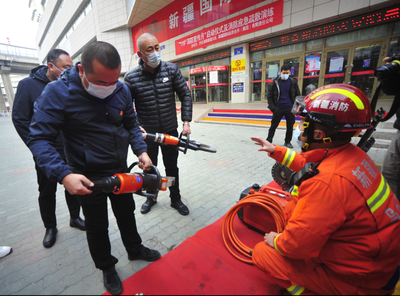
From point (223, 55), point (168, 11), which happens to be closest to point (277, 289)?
point (223, 55)

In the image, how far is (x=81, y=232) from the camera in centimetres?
245

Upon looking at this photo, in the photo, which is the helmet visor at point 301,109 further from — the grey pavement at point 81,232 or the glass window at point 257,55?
the glass window at point 257,55

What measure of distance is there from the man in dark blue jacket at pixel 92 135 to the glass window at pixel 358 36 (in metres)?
11.2

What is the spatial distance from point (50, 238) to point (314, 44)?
12.5m

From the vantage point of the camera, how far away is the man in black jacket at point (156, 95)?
2412 millimetres

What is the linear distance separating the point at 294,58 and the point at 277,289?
38.4 ft

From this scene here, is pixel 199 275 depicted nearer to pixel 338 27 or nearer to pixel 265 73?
pixel 338 27

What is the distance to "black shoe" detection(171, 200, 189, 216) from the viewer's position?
272 centimetres

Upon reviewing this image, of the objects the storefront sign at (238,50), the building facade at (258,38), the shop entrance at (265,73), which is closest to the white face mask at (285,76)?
the building facade at (258,38)

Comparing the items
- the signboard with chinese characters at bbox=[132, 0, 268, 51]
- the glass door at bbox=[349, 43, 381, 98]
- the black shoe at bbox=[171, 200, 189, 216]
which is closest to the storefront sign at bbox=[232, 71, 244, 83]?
the signboard with chinese characters at bbox=[132, 0, 268, 51]

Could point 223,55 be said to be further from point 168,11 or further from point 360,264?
point 360,264

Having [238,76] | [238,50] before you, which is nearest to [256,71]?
[238,76]

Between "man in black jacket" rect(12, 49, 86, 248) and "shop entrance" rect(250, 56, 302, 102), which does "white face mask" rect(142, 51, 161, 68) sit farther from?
"shop entrance" rect(250, 56, 302, 102)

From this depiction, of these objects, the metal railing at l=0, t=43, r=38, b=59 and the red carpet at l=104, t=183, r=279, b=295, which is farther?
the metal railing at l=0, t=43, r=38, b=59
